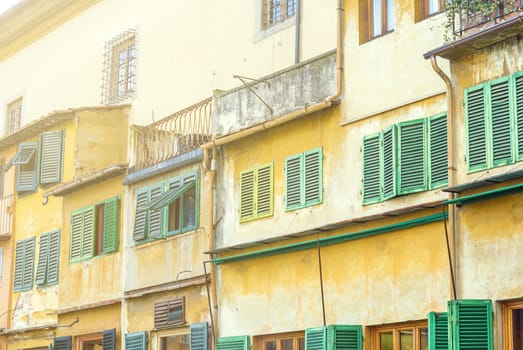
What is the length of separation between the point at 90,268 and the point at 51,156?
3.57 metres

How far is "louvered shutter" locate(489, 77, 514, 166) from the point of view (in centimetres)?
1652

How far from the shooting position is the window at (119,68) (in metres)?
Result: 29.4

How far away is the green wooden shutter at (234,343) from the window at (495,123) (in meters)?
5.68

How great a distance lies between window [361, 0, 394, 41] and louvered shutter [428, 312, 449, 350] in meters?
4.51

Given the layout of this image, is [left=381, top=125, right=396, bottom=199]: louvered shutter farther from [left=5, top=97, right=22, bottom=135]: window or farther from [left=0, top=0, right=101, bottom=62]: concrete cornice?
[left=5, top=97, right=22, bottom=135]: window

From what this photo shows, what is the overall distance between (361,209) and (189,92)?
27.7ft

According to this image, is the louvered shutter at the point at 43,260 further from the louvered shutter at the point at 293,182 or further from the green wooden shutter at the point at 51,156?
the louvered shutter at the point at 293,182

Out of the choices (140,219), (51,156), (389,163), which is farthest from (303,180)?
(51,156)

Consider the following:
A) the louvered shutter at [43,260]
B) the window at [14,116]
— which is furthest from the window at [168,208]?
the window at [14,116]

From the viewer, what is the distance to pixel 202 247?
74.7 feet

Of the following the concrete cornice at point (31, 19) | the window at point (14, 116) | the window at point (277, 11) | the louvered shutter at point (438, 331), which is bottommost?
the louvered shutter at point (438, 331)

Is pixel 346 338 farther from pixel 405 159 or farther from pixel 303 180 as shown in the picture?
pixel 303 180

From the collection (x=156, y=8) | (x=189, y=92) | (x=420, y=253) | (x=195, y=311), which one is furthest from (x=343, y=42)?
(x=156, y=8)

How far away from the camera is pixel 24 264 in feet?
98.6
